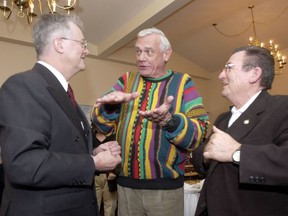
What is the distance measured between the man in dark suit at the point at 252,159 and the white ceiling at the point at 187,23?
2.98 metres

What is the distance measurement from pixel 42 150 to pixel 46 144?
1.7 inches

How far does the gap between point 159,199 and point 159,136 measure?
34 centimetres

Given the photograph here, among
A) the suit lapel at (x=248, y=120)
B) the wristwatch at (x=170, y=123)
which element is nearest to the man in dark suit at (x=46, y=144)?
the wristwatch at (x=170, y=123)

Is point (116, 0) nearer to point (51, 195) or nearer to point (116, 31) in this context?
point (116, 31)

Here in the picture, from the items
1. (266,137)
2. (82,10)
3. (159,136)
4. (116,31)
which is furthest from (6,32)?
(266,137)

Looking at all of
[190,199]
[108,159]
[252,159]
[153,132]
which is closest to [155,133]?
[153,132]

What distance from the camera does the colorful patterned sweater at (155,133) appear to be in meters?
1.53

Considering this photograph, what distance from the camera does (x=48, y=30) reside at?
4.59 feet

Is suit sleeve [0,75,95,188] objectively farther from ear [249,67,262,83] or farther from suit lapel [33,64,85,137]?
ear [249,67,262,83]

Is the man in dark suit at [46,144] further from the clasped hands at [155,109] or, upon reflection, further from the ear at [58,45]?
the clasped hands at [155,109]

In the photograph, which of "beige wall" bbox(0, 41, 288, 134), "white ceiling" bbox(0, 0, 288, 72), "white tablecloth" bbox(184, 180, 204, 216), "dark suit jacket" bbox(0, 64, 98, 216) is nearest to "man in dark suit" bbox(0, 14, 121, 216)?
A: "dark suit jacket" bbox(0, 64, 98, 216)

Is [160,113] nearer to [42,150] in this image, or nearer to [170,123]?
[170,123]

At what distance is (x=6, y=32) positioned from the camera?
15.4ft

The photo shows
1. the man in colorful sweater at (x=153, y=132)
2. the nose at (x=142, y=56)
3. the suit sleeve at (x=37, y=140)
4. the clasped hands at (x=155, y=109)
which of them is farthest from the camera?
the nose at (x=142, y=56)
